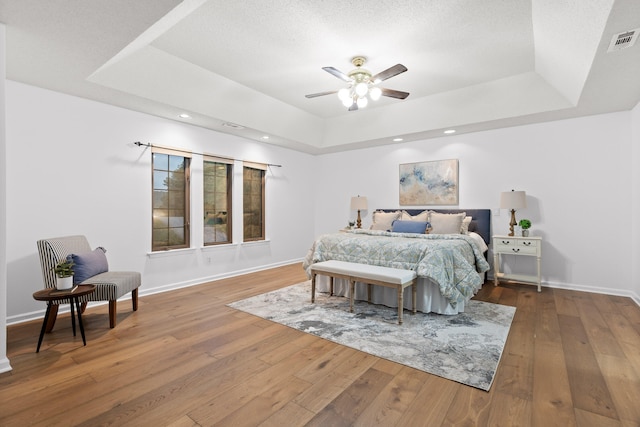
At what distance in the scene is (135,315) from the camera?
3.44m

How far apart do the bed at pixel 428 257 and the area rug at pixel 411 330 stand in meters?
0.17

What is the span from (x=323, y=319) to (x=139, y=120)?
3.57 meters

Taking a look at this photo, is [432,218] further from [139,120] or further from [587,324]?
[139,120]

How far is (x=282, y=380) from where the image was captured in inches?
84.1

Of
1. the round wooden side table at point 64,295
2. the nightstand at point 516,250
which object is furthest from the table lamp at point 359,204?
the round wooden side table at point 64,295

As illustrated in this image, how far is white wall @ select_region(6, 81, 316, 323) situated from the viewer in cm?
330

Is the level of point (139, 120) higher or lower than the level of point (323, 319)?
higher

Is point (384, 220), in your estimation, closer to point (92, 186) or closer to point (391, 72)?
point (391, 72)

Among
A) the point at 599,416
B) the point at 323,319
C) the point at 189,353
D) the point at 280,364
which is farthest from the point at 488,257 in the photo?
the point at 189,353

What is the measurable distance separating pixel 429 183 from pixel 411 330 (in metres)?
3.40

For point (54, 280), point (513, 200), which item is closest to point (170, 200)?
point (54, 280)

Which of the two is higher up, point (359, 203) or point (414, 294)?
point (359, 203)

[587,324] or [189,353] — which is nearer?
[189,353]

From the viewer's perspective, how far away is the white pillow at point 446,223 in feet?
15.7
